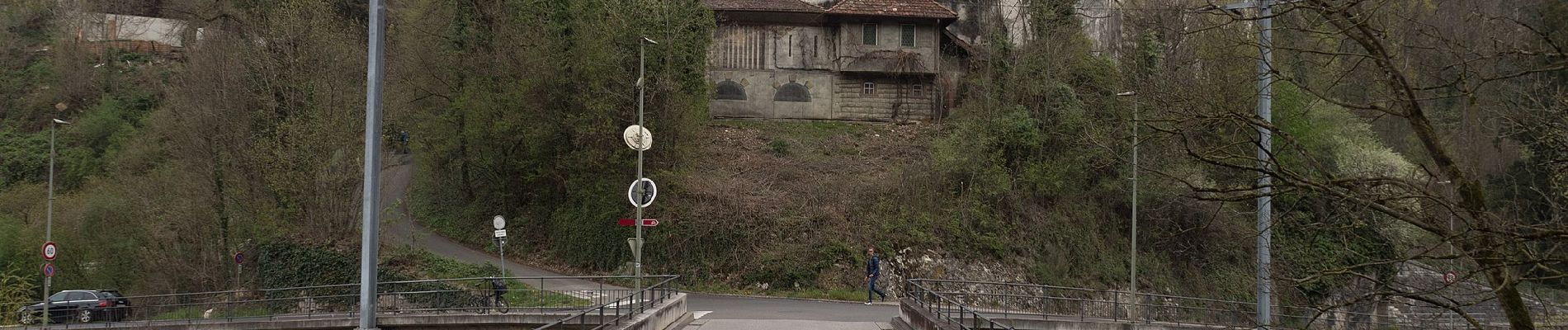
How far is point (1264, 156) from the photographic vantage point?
11.4 meters

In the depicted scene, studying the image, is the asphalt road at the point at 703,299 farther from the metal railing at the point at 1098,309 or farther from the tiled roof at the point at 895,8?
the tiled roof at the point at 895,8

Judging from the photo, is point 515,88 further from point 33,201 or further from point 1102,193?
point 33,201

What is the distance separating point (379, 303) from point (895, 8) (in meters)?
24.3

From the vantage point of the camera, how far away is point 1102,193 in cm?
4100

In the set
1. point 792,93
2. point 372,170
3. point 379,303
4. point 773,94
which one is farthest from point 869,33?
point 372,170

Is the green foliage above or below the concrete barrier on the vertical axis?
above

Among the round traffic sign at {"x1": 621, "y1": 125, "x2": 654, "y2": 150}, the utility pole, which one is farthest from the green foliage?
the utility pole

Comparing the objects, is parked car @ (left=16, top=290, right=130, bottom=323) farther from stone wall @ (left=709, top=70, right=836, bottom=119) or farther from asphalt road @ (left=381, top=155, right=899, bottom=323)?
stone wall @ (left=709, top=70, right=836, bottom=119)

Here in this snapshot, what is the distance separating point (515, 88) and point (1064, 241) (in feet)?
61.9

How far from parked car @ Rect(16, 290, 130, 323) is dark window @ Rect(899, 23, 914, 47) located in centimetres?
2871

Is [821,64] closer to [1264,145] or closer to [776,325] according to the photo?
[776,325]

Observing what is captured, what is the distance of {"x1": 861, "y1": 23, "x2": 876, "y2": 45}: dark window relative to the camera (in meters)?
46.9

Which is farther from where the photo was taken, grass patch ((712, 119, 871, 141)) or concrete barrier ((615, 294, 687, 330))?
grass patch ((712, 119, 871, 141))

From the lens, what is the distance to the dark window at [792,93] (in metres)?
48.4
